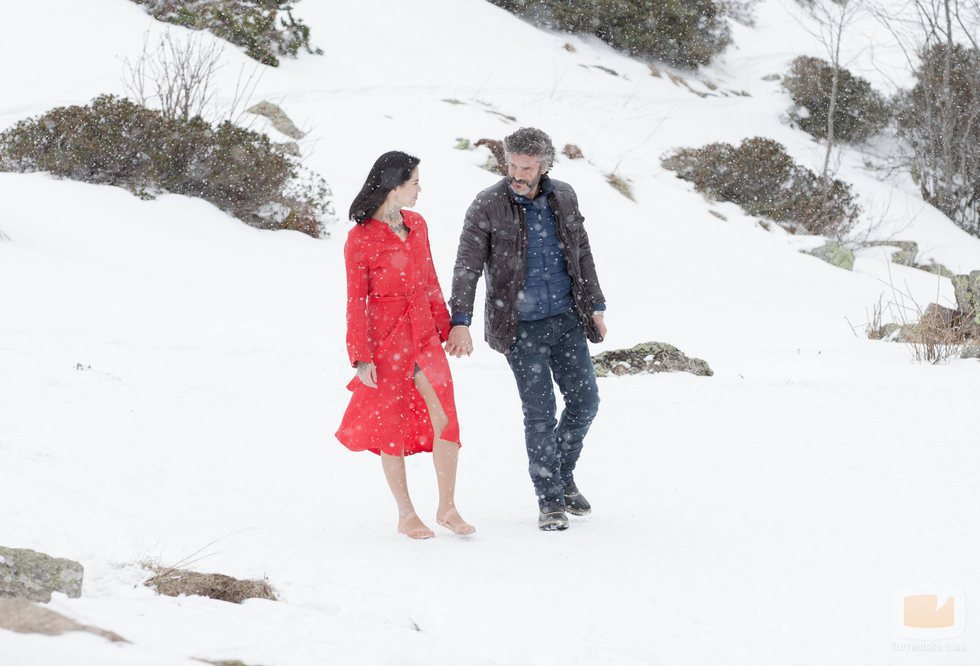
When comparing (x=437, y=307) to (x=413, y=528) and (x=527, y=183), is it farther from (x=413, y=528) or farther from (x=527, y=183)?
(x=413, y=528)

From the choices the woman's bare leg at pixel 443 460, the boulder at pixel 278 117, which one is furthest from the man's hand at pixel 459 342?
the boulder at pixel 278 117

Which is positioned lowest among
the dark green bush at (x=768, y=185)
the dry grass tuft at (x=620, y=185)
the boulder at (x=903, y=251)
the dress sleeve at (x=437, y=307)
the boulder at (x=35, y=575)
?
the boulder at (x=35, y=575)

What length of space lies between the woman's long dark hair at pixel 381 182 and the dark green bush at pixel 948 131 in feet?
61.2

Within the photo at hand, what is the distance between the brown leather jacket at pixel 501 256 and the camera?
3898mm

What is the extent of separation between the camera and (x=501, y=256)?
3.92 m

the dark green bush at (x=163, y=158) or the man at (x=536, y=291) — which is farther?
the dark green bush at (x=163, y=158)

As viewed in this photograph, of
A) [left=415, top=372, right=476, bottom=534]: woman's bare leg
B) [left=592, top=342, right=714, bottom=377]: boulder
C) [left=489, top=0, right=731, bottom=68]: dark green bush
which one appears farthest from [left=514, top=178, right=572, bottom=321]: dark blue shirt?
[left=489, top=0, right=731, bottom=68]: dark green bush

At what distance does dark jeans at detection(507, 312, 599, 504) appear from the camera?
13.0 ft

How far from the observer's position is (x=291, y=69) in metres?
17.5

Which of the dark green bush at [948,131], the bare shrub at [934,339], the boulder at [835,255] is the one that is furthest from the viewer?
the dark green bush at [948,131]

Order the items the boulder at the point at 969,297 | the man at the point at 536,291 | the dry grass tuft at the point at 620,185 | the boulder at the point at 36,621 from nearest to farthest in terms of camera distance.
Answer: the boulder at the point at 36,621 < the man at the point at 536,291 < the boulder at the point at 969,297 < the dry grass tuft at the point at 620,185

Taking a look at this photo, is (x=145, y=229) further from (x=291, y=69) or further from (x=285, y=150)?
(x=291, y=69)

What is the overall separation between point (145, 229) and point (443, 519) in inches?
254

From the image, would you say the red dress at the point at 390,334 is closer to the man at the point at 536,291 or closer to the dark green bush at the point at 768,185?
the man at the point at 536,291
